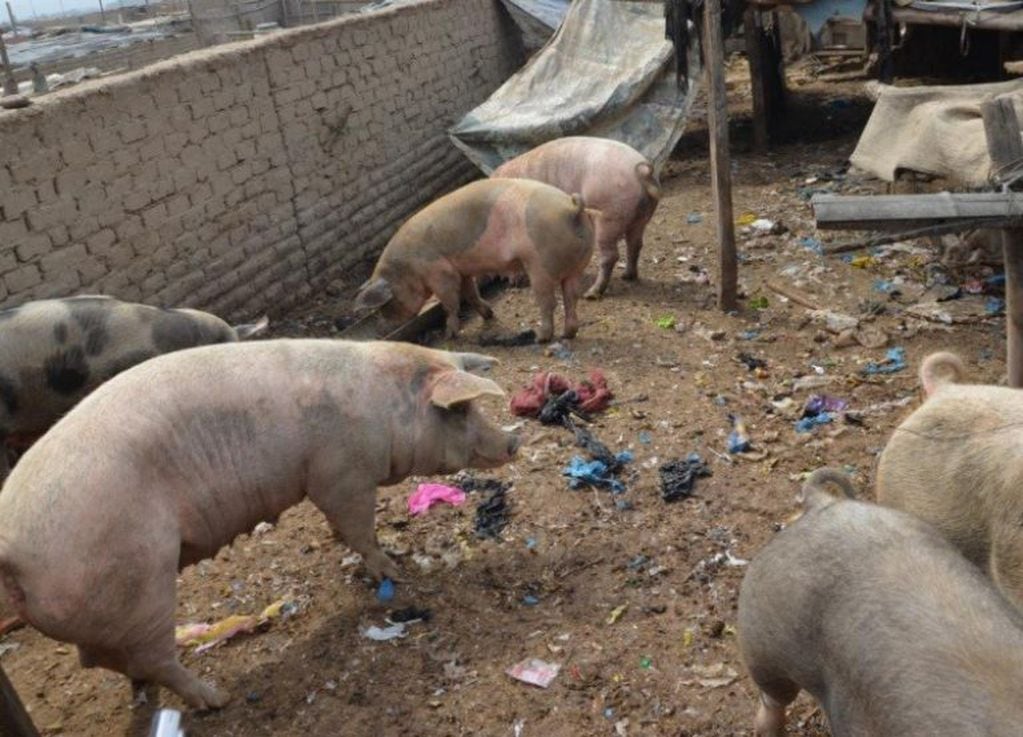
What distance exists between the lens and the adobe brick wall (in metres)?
6.39

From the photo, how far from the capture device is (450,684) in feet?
13.1

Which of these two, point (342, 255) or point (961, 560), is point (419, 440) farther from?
point (342, 255)

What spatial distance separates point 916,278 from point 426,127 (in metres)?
6.39

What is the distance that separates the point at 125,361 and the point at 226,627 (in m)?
1.98

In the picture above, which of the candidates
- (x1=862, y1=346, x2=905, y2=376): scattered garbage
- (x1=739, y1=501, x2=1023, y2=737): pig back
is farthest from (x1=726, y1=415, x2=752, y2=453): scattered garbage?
(x1=739, y1=501, x2=1023, y2=737): pig back

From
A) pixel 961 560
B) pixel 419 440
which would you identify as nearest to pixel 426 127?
pixel 419 440

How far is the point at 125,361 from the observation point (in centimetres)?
565

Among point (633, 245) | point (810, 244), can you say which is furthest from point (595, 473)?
point (810, 244)

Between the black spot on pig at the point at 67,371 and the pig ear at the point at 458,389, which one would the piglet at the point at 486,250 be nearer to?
the black spot on pig at the point at 67,371

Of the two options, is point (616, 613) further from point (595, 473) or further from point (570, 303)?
point (570, 303)

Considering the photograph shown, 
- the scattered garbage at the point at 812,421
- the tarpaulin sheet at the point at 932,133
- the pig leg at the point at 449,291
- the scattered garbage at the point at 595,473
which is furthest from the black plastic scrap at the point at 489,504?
the tarpaulin sheet at the point at 932,133

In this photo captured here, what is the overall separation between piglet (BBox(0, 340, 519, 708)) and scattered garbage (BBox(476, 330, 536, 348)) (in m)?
2.55

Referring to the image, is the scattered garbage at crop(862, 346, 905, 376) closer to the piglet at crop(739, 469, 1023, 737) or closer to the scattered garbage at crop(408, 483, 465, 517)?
the scattered garbage at crop(408, 483, 465, 517)

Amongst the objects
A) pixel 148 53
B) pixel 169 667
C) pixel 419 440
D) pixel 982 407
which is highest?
pixel 148 53
